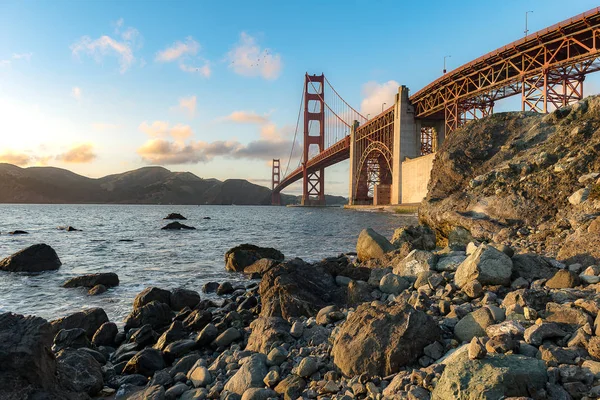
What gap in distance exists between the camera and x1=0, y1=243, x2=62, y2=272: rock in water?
1204 centimetres

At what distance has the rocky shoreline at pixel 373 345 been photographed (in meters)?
2.70

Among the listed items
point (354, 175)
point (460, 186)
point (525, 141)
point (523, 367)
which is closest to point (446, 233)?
point (460, 186)

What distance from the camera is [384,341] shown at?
11.0ft

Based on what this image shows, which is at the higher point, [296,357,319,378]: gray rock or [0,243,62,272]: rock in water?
[296,357,319,378]: gray rock

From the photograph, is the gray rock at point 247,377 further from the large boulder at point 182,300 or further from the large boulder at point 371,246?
the large boulder at point 371,246

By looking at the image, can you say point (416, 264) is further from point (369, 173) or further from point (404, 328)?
point (369, 173)

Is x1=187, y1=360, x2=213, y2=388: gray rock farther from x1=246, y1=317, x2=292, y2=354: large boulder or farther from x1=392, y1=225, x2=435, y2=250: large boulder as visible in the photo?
x1=392, y1=225, x2=435, y2=250: large boulder

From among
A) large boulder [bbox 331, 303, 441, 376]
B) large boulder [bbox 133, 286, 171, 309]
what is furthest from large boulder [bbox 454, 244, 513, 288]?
large boulder [bbox 133, 286, 171, 309]

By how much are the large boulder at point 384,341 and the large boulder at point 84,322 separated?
4515mm

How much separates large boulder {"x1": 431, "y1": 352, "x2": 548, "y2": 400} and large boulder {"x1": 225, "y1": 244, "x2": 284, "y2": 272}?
9674mm

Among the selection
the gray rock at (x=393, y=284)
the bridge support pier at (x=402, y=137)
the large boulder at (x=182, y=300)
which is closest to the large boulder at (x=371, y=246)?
the gray rock at (x=393, y=284)

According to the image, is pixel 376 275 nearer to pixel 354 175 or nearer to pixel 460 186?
pixel 460 186

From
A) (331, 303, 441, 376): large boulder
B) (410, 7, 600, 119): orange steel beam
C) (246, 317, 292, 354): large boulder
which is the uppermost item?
(410, 7, 600, 119): orange steel beam

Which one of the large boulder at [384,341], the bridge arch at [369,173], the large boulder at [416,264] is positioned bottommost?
the large boulder at [384,341]
